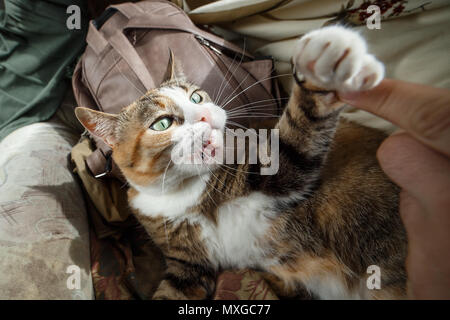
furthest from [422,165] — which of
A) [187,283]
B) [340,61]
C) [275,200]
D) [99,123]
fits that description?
[99,123]

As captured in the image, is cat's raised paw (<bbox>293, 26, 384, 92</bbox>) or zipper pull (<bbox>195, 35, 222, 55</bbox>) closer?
cat's raised paw (<bbox>293, 26, 384, 92</bbox>)

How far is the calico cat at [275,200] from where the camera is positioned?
1.98 ft

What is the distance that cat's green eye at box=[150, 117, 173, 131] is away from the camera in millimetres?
698

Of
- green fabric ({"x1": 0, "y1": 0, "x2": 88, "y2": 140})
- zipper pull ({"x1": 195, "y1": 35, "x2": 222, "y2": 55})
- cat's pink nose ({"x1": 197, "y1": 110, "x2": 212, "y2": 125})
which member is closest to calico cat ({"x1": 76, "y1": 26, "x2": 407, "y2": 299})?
cat's pink nose ({"x1": 197, "y1": 110, "x2": 212, "y2": 125})

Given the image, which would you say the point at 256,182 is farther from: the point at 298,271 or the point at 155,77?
the point at 155,77

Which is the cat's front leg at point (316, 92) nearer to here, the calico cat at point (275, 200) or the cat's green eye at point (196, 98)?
the calico cat at point (275, 200)

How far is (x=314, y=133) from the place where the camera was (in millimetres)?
584

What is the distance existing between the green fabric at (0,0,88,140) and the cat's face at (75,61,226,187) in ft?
1.85

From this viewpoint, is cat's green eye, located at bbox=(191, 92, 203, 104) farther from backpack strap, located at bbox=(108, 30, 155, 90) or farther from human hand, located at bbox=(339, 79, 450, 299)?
human hand, located at bbox=(339, 79, 450, 299)

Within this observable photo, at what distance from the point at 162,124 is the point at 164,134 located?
50mm

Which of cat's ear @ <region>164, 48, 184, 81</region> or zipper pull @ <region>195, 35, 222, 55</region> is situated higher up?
zipper pull @ <region>195, 35, 222, 55</region>

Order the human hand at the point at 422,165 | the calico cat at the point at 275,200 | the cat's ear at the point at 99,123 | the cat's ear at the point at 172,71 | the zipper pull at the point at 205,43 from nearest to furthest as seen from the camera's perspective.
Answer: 1. the human hand at the point at 422,165
2. the calico cat at the point at 275,200
3. the cat's ear at the point at 99,123
4. the cat's ear at the point at 172,71
5. the zipper pull at the point at 205,43

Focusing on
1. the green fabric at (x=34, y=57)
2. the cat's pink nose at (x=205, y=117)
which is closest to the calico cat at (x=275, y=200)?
the cat's pink nose at (x=205, y=117)

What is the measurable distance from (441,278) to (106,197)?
0.95 m
